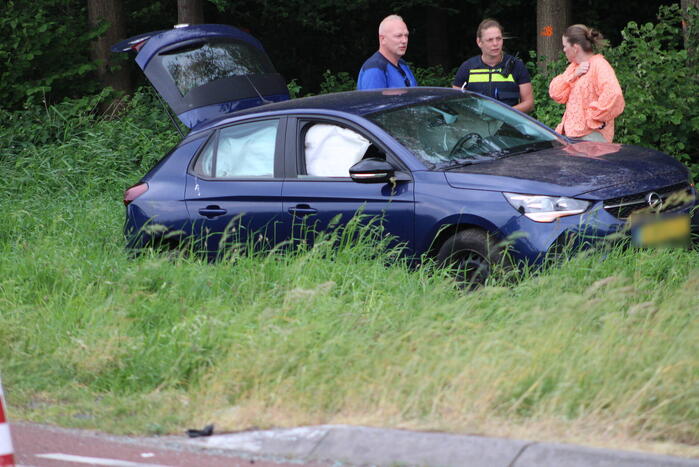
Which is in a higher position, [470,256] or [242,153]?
[242,153]

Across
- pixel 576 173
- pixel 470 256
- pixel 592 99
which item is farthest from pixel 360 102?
pixel 592 99

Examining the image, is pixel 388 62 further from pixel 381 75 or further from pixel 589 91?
pixel 589 91

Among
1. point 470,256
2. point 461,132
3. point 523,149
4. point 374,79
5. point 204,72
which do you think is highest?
point 204,72

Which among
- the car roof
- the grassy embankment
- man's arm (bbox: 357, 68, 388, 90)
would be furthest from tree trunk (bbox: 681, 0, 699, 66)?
the grassy embankment

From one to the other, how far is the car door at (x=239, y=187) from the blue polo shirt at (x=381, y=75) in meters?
1.65

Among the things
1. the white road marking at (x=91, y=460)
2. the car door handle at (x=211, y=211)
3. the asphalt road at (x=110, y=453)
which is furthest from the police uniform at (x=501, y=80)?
the white road marking at (x=91, y=460)

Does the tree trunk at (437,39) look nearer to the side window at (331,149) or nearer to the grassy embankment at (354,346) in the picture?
the side window at (331,149)

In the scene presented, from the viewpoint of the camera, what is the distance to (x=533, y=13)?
21344 millimetres

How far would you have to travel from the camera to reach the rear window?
944cm

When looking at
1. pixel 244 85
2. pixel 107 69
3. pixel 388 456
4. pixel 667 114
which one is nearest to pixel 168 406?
pixel 388 456

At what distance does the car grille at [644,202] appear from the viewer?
21.5 feet

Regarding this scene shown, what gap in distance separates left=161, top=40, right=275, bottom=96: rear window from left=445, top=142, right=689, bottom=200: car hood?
3.30m

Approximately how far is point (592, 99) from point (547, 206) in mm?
2533

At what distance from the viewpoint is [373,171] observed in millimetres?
7078
